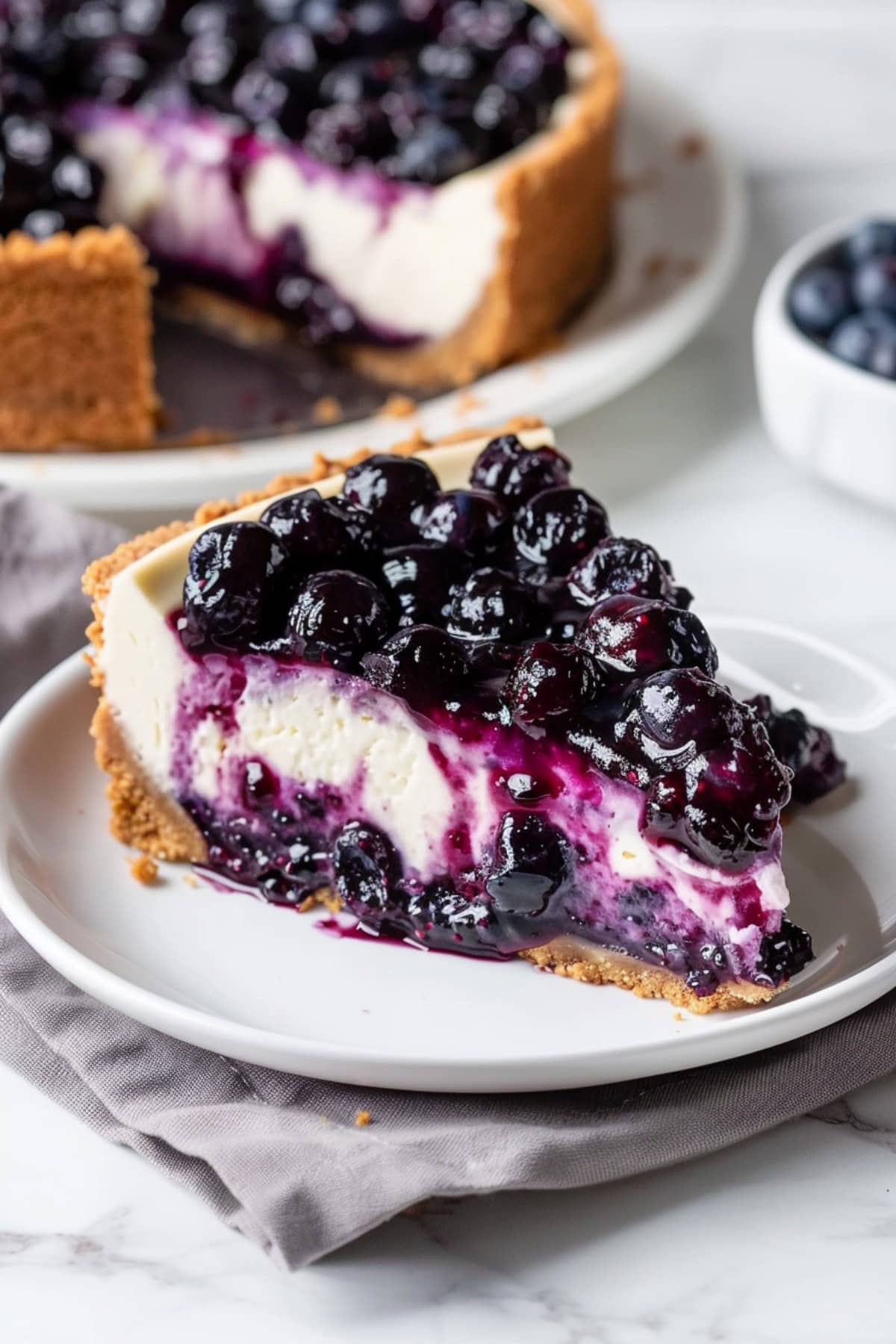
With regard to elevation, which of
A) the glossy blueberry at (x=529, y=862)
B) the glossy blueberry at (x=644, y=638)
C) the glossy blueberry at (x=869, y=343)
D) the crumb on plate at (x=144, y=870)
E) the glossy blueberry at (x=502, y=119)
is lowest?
the crumb on plate at (x=144, y=870)

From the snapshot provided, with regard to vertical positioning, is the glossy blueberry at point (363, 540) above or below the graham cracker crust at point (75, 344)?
above

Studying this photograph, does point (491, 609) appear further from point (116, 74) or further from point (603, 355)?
point (116, 74)

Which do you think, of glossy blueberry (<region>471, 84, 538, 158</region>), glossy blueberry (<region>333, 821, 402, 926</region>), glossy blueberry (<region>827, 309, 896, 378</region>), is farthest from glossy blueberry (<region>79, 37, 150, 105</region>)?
glossy blueberry (<region>333, 821, 402, 926</region>)

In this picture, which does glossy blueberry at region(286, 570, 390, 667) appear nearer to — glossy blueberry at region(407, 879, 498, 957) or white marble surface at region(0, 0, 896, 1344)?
glossy blueberry at region(407, 879, 498, 957)

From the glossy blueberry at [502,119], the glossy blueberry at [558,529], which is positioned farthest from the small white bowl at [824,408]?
the glossy blueberry at [558,529]

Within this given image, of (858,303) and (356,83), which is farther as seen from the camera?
(356,83)

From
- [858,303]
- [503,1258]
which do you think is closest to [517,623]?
[503,1258]

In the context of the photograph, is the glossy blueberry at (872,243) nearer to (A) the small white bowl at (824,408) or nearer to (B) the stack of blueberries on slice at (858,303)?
(B) the stack of blueberries on slice at (858,303)
